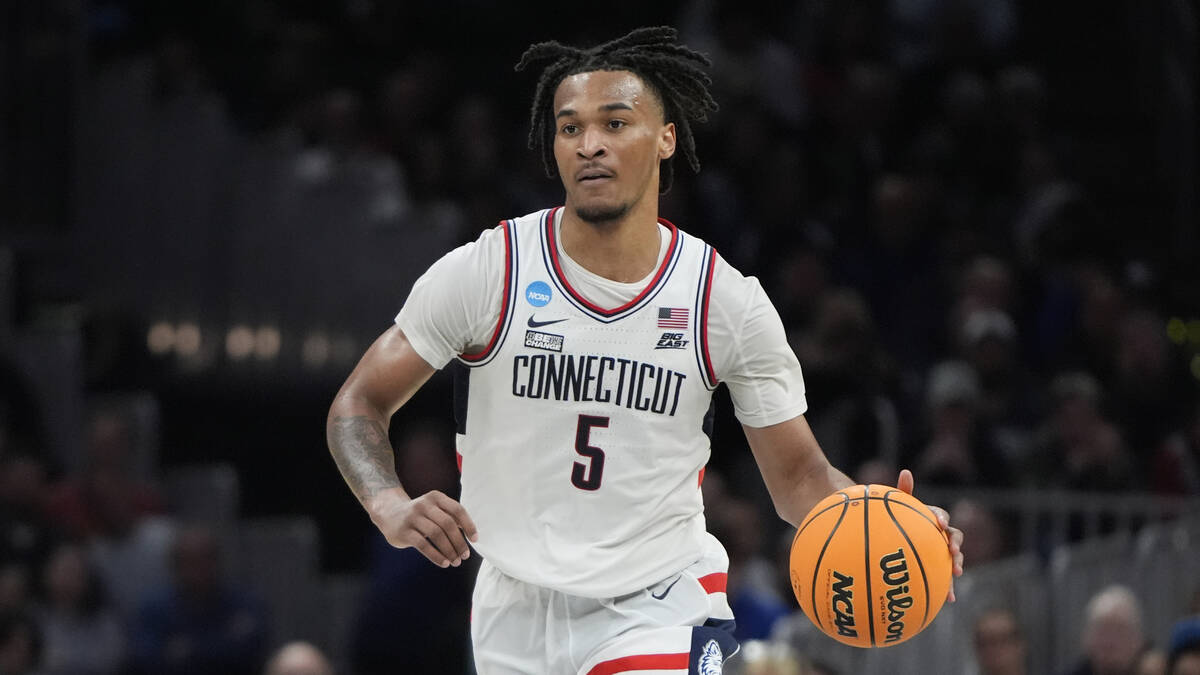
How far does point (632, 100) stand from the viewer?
517 centimetres

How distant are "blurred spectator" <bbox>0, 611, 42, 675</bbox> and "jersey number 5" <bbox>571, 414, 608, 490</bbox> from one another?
244 inches

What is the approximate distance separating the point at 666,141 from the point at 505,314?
732 millimetres

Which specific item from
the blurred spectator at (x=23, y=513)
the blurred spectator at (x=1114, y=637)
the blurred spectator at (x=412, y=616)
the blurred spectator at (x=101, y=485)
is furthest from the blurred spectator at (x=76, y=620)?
the blurred spectator at (x=1114, y=637)

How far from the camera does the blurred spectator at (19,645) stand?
1013cm

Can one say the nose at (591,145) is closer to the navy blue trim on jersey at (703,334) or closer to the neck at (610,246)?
the neck at (610,246)

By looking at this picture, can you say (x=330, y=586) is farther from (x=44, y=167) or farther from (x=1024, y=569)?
(x=1024, y=569)

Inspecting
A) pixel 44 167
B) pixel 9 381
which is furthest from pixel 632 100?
pixel 44 167

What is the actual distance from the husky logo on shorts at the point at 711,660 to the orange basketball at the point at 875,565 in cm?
30

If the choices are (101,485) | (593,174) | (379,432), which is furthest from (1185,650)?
(101,485)

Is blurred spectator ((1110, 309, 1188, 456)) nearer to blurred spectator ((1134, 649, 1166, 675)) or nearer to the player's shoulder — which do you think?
blurred spectator ((1134, 649, 1166, 675))

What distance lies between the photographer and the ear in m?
5.30

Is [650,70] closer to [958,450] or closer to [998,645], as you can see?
[998,645]

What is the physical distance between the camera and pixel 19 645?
10.2m

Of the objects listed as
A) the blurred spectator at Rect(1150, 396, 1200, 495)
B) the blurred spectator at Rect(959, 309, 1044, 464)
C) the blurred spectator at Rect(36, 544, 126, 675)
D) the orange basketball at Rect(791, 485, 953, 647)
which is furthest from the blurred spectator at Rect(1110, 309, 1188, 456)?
the blurred spectator at Rect(36, 544, 126, 675)
